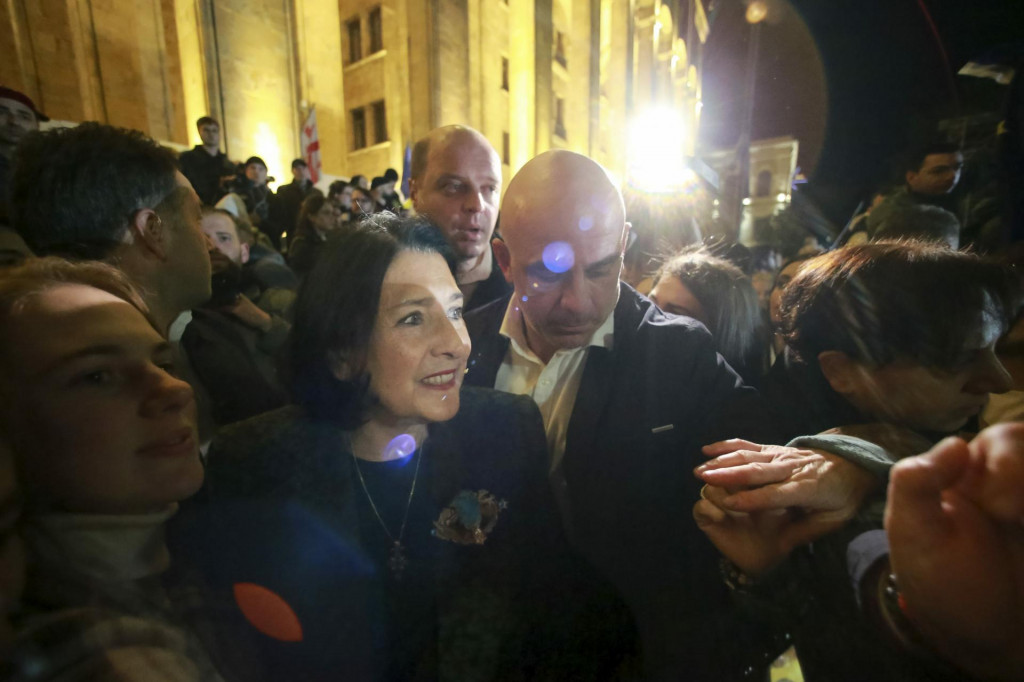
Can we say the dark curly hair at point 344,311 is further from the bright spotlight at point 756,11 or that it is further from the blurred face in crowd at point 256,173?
the bright spotlight at point 756,11

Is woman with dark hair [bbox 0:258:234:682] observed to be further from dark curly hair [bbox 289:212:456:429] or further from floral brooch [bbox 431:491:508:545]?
floral brooch [bbox 431:491:508:545]

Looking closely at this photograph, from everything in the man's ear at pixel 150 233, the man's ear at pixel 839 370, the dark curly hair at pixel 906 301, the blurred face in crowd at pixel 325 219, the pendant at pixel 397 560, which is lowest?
the pendant at pixel 397 560

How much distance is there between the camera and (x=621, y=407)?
1.42 metres

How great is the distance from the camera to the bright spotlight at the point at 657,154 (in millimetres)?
9679

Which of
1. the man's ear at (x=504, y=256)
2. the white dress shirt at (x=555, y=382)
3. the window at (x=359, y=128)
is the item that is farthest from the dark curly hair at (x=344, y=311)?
the window at (x=359, y=128)

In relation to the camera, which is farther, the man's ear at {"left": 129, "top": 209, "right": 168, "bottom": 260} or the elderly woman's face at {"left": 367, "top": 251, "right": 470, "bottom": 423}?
the elderly woman's face at {"left": 367, "top": 251, "right": 470, "bottom": 423}

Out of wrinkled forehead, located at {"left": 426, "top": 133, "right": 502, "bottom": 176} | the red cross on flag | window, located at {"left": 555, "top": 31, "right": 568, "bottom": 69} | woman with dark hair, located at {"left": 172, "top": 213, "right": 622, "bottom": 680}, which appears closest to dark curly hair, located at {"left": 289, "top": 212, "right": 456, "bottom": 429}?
woman with dark hair, located at {"left": 172, "top": 213, "right": 622, "bottom": 680}

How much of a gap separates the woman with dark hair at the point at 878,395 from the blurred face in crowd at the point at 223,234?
1.90 m

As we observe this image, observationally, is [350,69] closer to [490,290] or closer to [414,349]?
[490,290]

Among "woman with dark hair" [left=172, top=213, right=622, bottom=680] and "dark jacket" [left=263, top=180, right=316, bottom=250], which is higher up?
"dark jacket" [left=263, top=180, right=316, bottom=250]

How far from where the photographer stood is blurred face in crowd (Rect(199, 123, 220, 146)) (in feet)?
5.22

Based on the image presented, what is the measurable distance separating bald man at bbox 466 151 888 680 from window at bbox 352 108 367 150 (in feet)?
48.3

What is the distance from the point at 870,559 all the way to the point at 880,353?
40cm

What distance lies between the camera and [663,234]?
5.03 metres
